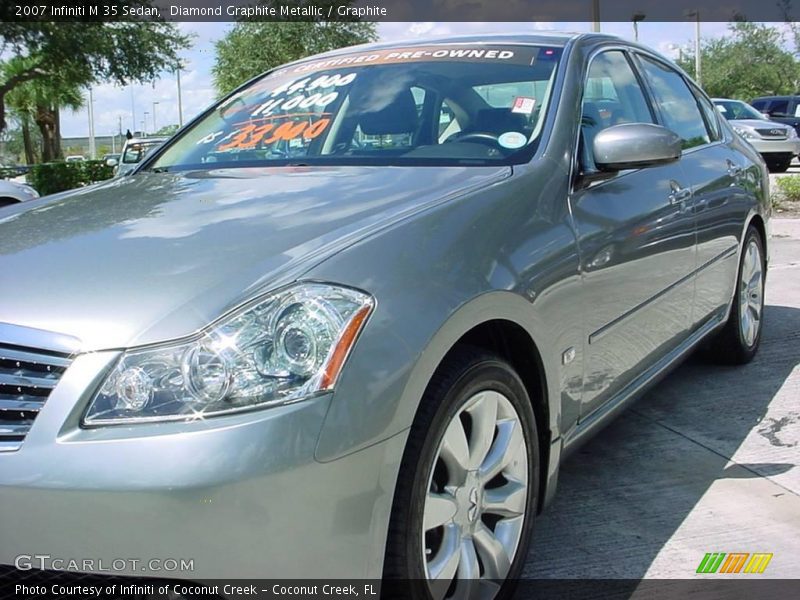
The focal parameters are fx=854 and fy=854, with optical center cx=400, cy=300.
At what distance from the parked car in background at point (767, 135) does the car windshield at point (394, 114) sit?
16250 mm

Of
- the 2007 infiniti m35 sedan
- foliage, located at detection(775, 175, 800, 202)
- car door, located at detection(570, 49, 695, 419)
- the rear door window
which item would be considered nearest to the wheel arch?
the 2007 infiniti m35 sedan

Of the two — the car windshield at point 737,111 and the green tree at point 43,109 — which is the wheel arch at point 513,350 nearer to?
the car windshield at point 737,111

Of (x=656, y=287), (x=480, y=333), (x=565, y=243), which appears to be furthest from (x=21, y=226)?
(x=656, y=287)

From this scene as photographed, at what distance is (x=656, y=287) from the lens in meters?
3.25

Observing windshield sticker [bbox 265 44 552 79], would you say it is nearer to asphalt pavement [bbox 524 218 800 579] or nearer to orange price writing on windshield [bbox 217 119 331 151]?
orange price writing on windshield [bbox 217 119 331 151]

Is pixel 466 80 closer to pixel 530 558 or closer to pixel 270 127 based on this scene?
pixel 270 127

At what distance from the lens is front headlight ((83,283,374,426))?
1680mm

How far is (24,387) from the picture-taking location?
5.65 feet

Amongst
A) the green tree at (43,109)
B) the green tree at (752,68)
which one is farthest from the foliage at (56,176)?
the green tree at (752,68)

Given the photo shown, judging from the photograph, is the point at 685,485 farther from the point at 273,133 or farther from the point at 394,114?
the point at 273,133

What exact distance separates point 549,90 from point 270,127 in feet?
3.50

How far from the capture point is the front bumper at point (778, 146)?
718 inches

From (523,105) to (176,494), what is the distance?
6.35 feet

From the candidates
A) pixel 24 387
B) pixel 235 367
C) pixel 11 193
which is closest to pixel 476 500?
pixel 235 367
